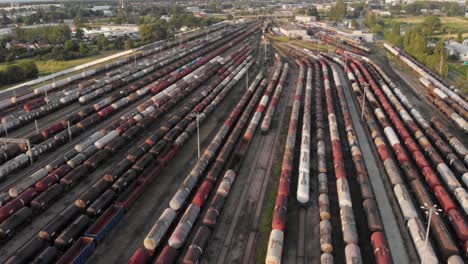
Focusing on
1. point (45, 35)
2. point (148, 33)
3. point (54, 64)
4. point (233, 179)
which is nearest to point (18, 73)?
point (54, 64)

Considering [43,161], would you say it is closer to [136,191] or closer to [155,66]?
[136,191]

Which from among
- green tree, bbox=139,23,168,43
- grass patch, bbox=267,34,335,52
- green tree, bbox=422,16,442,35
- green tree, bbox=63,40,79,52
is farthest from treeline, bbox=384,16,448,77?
green tree, bbox=63,40,79,52

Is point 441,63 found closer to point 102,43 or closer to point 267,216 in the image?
point 267,216

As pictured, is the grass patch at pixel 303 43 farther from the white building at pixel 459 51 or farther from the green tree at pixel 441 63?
the green tree at pixel 441 63

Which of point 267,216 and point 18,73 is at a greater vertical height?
point 18,73

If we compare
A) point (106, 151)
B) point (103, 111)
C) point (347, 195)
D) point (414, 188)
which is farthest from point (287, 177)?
point (103, 111)

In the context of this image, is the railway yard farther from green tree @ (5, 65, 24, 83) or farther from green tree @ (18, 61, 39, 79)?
green tree @ (18, 61, 39, 79)
